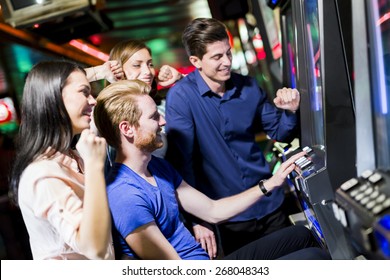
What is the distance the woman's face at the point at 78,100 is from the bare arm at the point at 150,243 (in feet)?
1.14

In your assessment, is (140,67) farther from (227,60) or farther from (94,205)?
(94,205)

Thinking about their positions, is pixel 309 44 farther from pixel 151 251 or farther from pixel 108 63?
pixel 151 251

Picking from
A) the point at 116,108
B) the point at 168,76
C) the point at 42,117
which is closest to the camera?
the point at 42,117

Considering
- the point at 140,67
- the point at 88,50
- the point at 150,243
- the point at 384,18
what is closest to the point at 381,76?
the point at 384,18

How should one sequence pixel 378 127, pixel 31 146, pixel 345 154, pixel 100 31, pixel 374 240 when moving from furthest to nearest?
1. pixel 100 31
2. pixel 345 154
3. pixel 31 146
4. pixel 378 127
5. pixel 374 240

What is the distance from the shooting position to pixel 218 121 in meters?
1.77

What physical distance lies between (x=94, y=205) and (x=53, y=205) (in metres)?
0.12

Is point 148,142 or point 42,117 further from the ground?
point 42,117

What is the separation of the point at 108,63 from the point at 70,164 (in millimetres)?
456

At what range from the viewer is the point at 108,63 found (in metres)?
1.68

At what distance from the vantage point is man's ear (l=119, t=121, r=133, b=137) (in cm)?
143

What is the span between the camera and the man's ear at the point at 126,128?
56.3 inches

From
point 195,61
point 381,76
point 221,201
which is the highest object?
point 195,61
